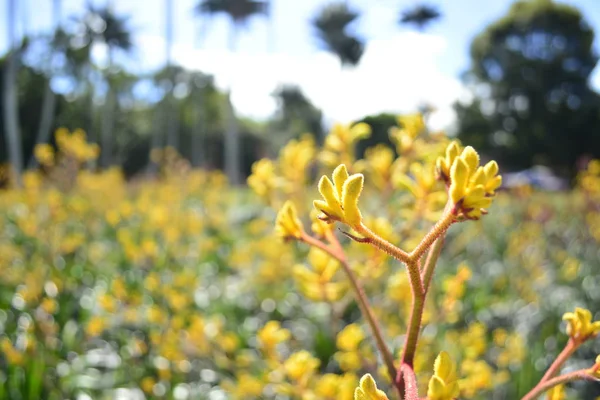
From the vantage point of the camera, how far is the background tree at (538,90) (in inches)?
441

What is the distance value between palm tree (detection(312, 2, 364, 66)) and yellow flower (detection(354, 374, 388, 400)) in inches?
858

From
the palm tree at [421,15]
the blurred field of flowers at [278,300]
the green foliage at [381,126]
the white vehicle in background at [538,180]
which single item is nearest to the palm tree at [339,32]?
the palm tree at [421,15]

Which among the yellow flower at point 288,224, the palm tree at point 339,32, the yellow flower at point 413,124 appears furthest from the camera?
the palm tree at point 339,32

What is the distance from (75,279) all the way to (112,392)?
1384 mm

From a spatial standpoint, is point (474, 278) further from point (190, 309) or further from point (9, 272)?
point (9, 272)

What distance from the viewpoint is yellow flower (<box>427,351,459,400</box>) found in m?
0.43

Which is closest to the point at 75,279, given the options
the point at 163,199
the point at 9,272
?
the point at 9,272

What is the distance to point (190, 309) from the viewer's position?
284cm

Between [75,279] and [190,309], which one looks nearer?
[190,309]

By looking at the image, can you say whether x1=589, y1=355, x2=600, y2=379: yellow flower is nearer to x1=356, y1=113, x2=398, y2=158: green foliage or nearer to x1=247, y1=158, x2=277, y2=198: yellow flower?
x1=247, y1=158, x2=277, y2=198: yellow flower

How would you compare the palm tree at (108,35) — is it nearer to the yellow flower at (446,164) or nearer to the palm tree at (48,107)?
the palm tree at (48,107)

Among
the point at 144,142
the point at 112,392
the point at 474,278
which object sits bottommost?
the point at 112,392

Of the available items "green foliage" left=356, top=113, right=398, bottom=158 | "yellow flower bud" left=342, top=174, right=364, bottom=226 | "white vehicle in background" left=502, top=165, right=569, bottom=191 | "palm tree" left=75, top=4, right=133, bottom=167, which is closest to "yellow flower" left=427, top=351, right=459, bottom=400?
"yellow flower bud" left=342, top=174, right=364, bottom=226

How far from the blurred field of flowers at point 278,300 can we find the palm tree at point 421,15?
21434 millimetres
